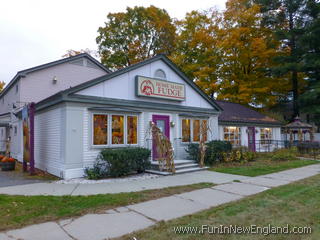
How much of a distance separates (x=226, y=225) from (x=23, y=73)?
1515 centimetres

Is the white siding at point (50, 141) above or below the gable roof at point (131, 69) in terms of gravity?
below

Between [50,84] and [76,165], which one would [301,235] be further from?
[50,84]

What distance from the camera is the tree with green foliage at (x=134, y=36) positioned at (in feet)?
94.0

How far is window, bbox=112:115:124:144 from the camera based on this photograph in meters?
9.46

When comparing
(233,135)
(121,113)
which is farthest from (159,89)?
(233,135)

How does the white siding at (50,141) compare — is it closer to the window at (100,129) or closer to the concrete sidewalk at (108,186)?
the window at (100,129)

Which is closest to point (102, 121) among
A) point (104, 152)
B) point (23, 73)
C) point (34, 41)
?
point (104, 152)

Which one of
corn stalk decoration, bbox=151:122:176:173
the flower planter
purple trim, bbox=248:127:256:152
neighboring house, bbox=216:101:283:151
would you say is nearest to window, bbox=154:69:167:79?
corn stalk decoration, bbox=151:122:176:173

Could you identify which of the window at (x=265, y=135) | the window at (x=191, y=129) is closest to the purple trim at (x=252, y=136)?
the window at (x=265, y=135)

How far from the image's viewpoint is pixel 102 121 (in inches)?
363

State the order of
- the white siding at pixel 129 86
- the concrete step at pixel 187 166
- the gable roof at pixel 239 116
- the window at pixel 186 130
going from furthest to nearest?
1. the gable roof at pixel 239 116
2. the window at pixel 186 130
3. the concrete step at pixel 187 166
4. the white siding at pixel 129 86

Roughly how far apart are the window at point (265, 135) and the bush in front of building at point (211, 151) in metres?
7.98

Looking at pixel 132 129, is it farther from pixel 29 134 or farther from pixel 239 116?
pixel 239 116

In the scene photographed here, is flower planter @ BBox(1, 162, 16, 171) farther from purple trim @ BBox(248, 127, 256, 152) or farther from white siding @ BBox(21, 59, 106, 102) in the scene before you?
purple trim @ BBox(248, 127, 256, 152)
